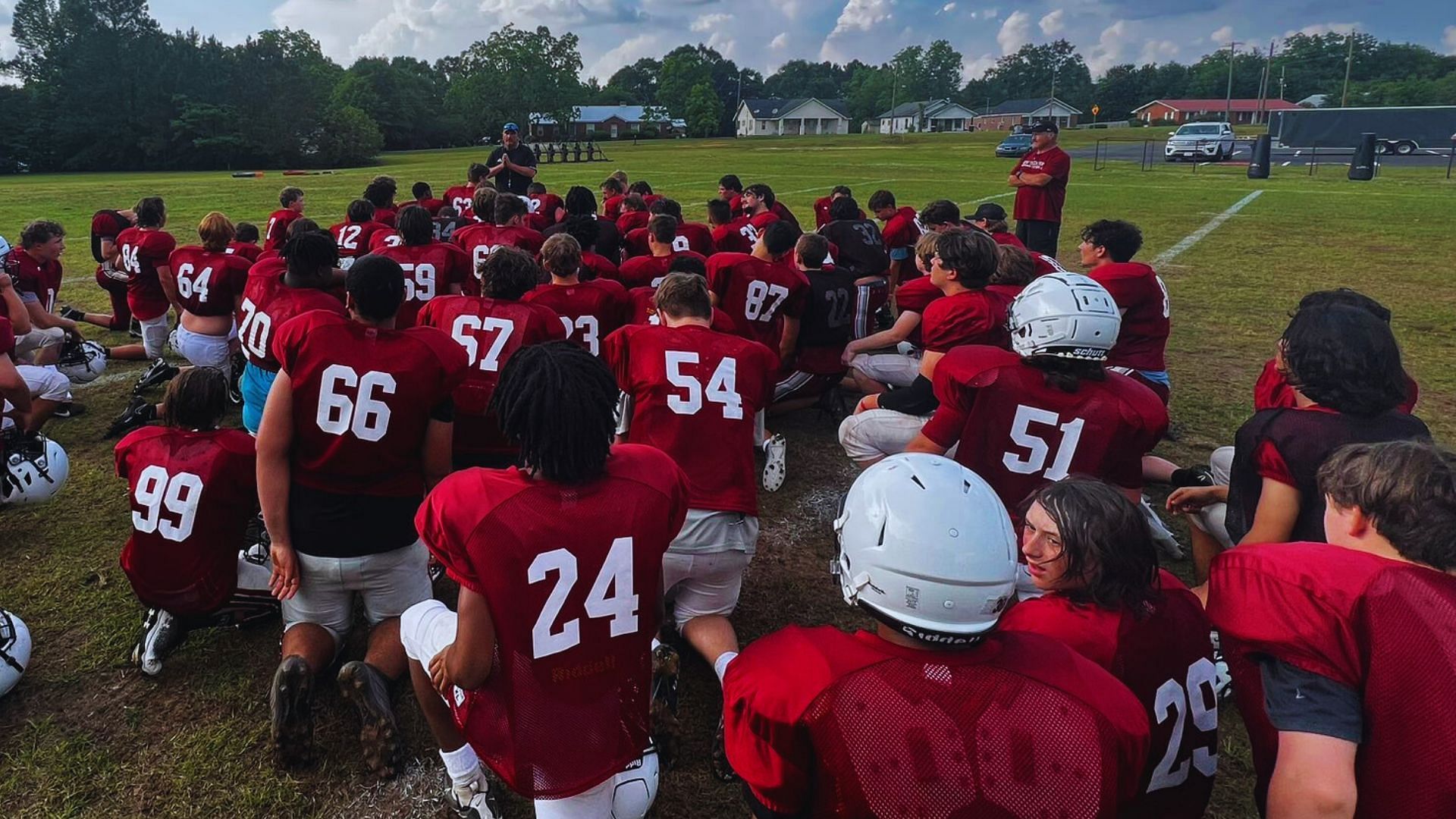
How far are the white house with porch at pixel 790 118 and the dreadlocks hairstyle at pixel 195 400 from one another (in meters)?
116

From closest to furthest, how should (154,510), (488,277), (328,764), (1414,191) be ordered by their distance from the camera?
(328,764) < (154,510) < (488,277) < (1414,191)

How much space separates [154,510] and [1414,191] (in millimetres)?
33122

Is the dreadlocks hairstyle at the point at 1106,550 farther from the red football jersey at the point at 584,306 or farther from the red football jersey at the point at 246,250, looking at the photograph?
the red football jersey at the point at 246,250

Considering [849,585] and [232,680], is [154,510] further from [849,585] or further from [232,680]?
[849,585]

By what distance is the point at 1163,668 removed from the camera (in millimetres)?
2273

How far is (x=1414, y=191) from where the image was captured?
2573 cm

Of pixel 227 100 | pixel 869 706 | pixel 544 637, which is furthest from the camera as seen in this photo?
pixel 227 100

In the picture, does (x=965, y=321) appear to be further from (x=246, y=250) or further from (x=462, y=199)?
(x=462, y=199)

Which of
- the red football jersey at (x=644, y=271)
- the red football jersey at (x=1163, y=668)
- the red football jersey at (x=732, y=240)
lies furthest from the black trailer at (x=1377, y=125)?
the red football jersey at (x=1163, y=668)

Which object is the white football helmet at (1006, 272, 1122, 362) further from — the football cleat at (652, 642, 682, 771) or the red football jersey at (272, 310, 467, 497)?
the red football jersey at (272, 310, 467, 497)

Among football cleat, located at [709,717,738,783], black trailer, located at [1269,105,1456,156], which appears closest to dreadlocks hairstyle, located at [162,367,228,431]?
football cleat, located at [709,717,738,783]

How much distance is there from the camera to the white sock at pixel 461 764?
3.02 metres

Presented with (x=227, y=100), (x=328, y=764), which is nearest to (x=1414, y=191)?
(x=328, y=764)

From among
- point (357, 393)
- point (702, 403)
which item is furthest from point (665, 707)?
point (357, 393)
